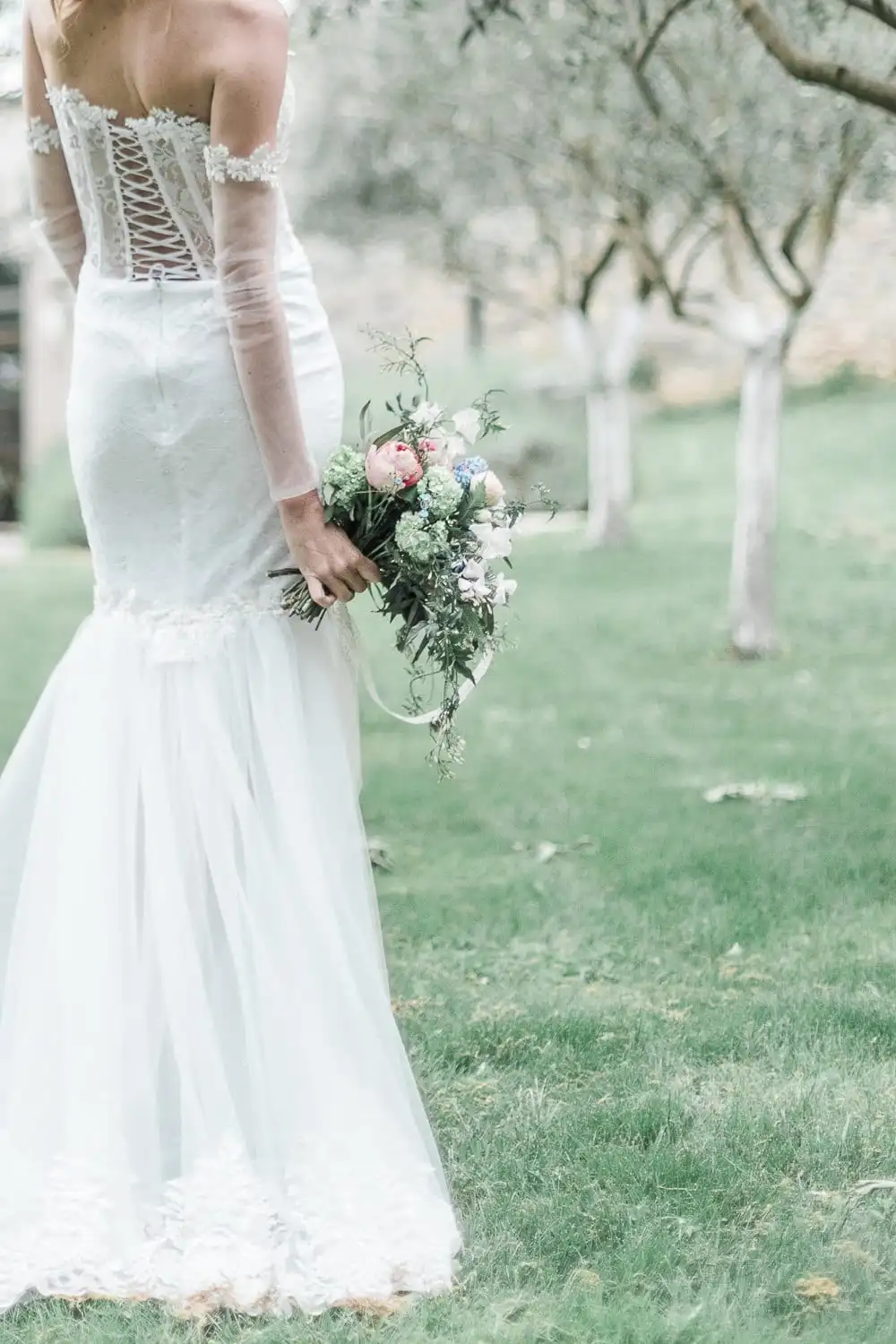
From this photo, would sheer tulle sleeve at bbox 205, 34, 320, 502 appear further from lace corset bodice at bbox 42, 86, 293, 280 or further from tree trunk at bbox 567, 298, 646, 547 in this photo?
tree trunk at bbox 567, 298, 646, 547

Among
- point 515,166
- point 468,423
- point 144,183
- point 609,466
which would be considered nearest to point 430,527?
point 468,423

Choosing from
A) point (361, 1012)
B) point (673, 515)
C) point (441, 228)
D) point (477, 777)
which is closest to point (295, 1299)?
point (361, 1012)

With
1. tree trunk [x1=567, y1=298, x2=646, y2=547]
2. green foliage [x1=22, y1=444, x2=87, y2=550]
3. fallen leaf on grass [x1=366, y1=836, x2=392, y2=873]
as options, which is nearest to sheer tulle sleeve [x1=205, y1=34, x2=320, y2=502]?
fallen leaf on grass [x1=366, y1=836, x2=392, y2=873]

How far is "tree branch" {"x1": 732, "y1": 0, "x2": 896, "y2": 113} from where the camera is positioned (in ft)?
16.3

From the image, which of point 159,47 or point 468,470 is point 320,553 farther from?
point 159,47

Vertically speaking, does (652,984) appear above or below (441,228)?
below

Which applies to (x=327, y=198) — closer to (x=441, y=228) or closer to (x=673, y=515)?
(x=441, y=228)

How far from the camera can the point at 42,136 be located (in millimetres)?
3408

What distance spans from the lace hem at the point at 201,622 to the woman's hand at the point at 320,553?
0.50 ft

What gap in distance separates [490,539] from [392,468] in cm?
23

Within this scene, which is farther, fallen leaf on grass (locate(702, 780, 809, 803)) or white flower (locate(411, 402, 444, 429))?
fallen leaf on grass (locate(702, 780, 809, 803))

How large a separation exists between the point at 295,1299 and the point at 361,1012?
0.52 meters

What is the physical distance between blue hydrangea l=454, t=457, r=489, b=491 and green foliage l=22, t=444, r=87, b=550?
56.9ft

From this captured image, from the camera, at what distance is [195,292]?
3209 mm
